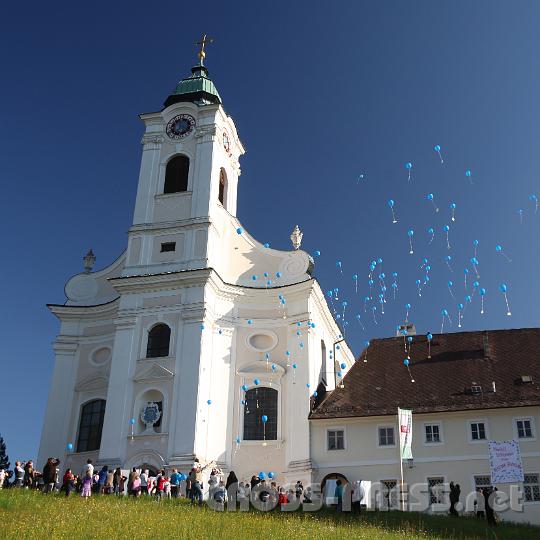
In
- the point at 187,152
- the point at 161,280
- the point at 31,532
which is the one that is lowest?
the point at 31,532

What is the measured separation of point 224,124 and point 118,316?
1371 cm

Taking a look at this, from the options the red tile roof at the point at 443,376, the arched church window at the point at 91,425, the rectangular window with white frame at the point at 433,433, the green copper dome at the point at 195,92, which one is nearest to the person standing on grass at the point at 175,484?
the red tile roof at the point at 443,376

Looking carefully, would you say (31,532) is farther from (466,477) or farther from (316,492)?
(466,477)

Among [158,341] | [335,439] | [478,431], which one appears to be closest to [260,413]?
[335,439]

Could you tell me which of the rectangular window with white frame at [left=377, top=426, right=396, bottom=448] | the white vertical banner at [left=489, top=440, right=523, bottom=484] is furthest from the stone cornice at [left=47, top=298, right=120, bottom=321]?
the white vertical banner at [left=489, top=440, right=523, bottom=484]

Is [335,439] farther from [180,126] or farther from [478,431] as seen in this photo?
[180,126]

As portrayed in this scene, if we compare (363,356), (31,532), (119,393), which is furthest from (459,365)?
(31,532)

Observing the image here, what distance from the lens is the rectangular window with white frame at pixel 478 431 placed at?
32656 millimetres

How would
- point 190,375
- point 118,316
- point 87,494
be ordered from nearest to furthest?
point 87,494, point 190,375, point 118,316

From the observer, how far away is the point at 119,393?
116ft

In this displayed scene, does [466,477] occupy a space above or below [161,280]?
below

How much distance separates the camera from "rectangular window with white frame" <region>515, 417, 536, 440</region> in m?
32.2

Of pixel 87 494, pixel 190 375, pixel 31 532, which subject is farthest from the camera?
pixel 190 375

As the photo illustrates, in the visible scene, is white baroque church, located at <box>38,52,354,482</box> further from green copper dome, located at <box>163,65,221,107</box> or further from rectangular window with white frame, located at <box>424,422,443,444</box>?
rectangular window with white frame, located at <box>424,422,443,444</box>
